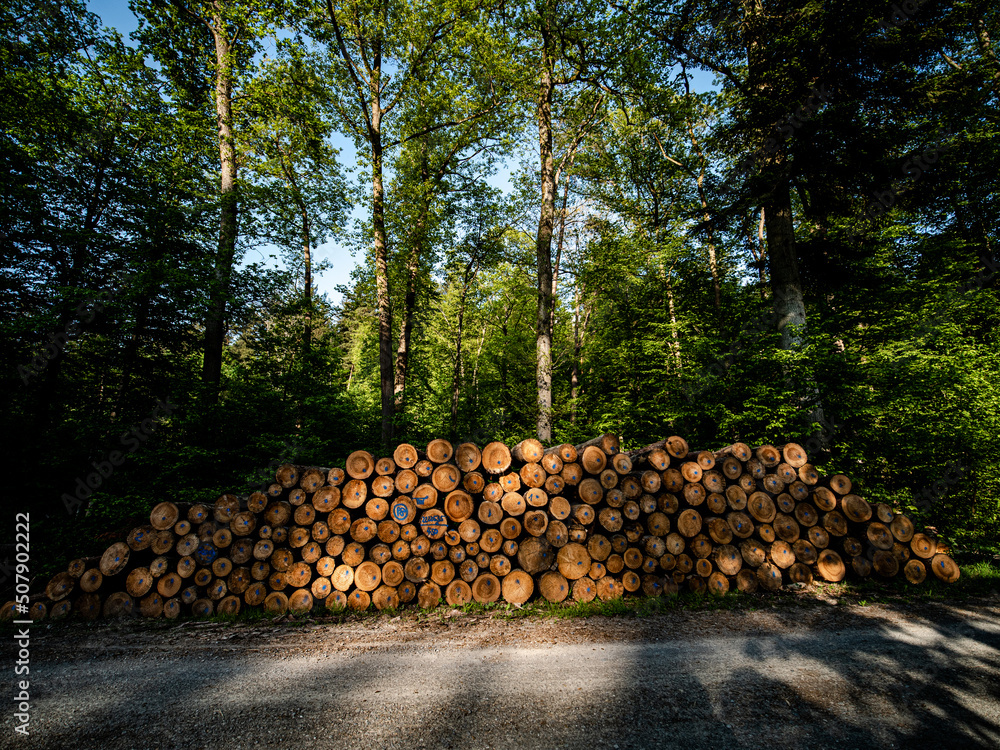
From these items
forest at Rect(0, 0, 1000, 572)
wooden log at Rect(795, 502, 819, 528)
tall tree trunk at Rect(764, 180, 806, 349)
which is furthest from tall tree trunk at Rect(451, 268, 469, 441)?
wooden log at Rect(795, 502, 819, 528)

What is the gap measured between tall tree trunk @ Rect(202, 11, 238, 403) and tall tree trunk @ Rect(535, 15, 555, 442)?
756 cm

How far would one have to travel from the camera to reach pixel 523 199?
1565 centimetres

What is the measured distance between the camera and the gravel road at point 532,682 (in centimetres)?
272

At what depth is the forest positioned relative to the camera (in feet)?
22.3

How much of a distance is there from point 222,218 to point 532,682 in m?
11.7

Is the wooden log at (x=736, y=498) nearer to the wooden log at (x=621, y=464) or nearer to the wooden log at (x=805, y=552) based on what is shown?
the wooden log at (x=805, y=552)

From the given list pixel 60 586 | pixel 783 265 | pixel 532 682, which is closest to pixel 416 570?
pixel 532 682

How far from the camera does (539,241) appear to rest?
10.9m

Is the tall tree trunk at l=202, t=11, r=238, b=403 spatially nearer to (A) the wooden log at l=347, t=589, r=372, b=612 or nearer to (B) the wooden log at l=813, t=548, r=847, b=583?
(A) the wooden log at l=347, t=589, r=372, b=612

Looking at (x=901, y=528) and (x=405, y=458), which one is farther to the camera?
(x=901, y=528)

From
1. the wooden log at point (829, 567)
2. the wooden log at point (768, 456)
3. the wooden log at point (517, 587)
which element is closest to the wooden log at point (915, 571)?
the wooden log at point (829, 567)

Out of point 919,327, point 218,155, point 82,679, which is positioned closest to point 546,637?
point 82,679

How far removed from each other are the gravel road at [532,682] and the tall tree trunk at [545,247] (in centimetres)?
571

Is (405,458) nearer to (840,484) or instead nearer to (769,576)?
(769,576)
